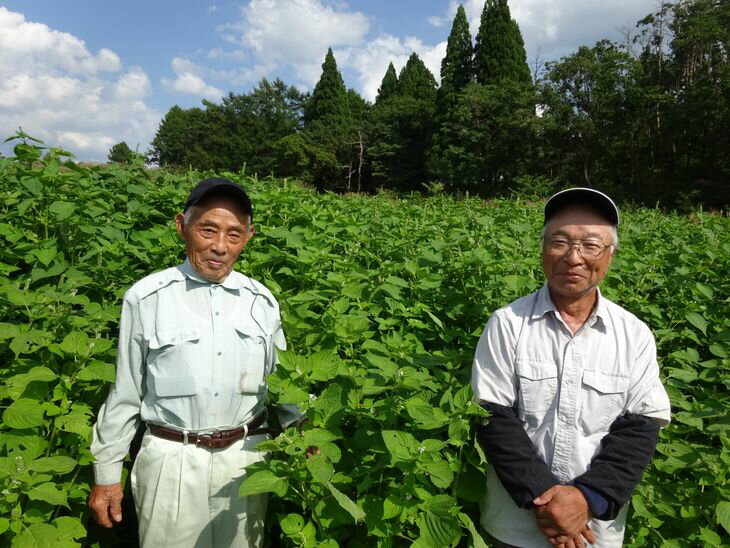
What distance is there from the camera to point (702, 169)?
2756 centimetres

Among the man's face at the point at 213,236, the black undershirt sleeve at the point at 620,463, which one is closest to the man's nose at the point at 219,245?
the man's face at the point at 213,236

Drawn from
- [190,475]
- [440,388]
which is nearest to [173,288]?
[190,475]

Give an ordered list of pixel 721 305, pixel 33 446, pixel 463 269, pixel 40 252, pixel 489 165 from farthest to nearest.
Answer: pixel 489 165
pixel 721 305
pixel 463 269
pixel 40 252
pixel 33 446

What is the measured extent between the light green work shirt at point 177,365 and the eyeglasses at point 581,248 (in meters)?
1.11

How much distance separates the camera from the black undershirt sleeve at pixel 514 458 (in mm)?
1516

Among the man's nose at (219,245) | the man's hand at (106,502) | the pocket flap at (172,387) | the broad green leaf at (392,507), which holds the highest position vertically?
the man's nose at (219,245)

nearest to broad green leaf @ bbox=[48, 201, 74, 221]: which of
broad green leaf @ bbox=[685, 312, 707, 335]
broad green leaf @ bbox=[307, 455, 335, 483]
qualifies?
broad green leaf @ bbox=[307, 455, 335, 483]

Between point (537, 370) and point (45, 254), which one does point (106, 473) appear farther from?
point (537, 370)

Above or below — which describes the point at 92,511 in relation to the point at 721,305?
below

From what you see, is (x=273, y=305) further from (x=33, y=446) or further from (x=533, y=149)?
(x=533, y=149)

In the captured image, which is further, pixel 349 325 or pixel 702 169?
pixel 702 169

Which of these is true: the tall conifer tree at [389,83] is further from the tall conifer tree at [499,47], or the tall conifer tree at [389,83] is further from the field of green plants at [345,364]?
the field of green plants at [345,364]

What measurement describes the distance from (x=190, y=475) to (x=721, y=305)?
3.15 m

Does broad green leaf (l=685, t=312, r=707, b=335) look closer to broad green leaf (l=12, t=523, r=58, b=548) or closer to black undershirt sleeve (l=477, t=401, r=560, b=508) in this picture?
black undershirt sleeve (l=477, t=401, r=560, b=508)
